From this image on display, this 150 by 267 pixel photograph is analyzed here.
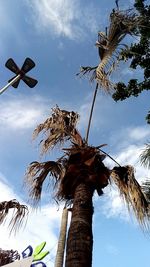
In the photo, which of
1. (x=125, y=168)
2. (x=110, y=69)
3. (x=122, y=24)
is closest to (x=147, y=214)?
(x=125, y=168)

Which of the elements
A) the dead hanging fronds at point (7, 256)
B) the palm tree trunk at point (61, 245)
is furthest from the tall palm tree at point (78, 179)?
the dead hanging fronds at point (7, 256)

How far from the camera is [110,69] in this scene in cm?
845

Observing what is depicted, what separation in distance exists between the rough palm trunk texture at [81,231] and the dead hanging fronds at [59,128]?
1.38 metres

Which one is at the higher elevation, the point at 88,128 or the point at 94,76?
the point at 94,76

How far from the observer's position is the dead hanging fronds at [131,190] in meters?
7.23

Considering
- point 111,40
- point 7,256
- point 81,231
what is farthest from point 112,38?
point 7,256

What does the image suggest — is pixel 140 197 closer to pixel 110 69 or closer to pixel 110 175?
pixel 110 175

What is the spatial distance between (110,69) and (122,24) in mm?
920

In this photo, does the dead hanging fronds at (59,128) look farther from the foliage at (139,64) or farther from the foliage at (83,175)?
the foliage at (139,64)

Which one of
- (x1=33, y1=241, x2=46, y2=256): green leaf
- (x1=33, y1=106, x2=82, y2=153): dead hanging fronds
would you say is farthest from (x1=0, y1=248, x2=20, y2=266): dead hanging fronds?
(x1=33, y1=106, x2=82, y2=153): dead hanging fronds

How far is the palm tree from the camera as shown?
6.18m

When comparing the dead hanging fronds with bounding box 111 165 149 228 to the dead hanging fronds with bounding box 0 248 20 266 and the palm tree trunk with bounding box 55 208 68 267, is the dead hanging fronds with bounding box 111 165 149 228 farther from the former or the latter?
the dead hanging fronds with bounding box 0 248 20 266

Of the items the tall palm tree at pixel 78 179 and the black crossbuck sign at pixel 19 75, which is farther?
the black crossbuck sign at pixel 19 75

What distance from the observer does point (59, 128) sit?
329 inches
